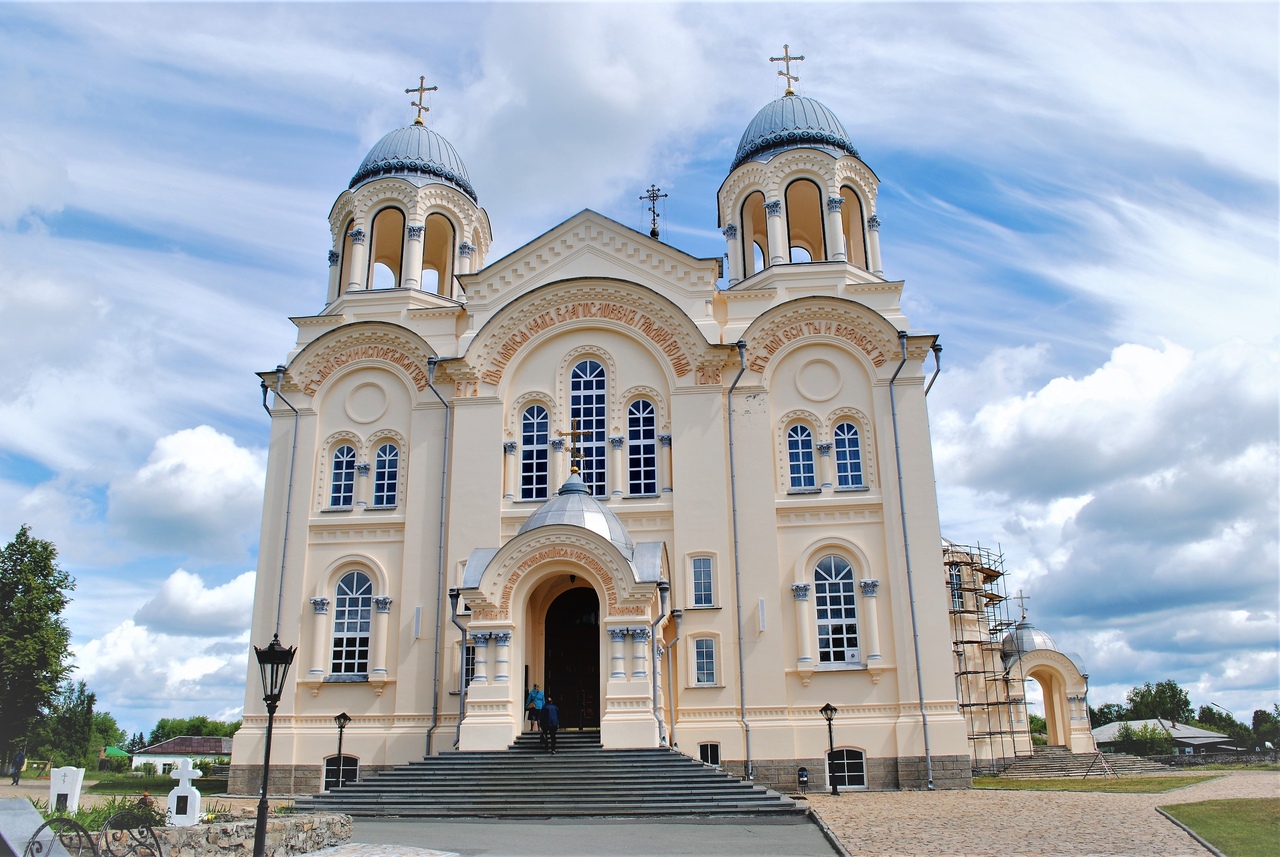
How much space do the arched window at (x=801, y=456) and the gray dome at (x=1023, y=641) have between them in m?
19.0

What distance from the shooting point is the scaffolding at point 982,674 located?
34438mm

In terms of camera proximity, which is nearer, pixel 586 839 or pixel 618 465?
pixel 586 839

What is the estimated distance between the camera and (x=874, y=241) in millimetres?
28922

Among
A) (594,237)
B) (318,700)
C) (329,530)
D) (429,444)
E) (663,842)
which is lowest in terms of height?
(663,842)

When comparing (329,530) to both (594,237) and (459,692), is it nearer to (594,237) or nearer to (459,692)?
(459,692)

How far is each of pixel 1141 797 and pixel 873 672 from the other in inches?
231

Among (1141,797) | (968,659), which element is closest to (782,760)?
(1141,797)

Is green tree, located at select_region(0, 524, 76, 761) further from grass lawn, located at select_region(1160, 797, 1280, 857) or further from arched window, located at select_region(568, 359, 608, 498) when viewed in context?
grass lawn, located at select_region(1160, 797, 1280, 857)

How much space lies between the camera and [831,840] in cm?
1387

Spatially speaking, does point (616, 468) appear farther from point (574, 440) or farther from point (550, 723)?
point (550, 723)

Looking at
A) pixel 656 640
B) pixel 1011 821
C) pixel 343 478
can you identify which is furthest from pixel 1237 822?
pixel 343 478

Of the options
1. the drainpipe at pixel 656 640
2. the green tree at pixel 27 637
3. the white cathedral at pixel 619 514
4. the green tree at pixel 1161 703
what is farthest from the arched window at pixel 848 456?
the green tree at pixel 1161 703

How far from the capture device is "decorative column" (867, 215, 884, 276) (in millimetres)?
28656

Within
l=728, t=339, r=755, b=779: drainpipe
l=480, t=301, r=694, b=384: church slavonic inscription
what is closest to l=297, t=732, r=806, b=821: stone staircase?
l=728, t=339, r=755, b=779: drainpipe
